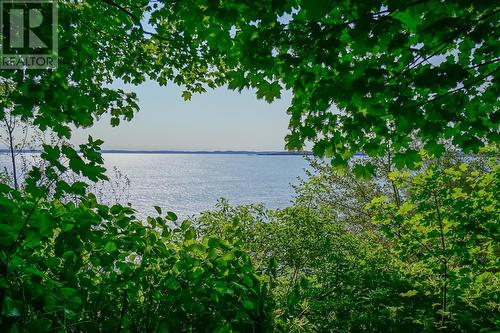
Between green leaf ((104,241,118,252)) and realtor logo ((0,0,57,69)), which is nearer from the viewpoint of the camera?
green leaf ((104,241,118,252))

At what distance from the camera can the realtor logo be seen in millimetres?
2633

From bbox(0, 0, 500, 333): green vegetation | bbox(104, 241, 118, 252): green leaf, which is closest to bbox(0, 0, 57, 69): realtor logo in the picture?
bbox(0, 0, 500, 333): green vegetation

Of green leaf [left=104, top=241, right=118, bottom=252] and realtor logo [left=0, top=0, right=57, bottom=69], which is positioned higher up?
realtor logo [left=0, top=0, right=57, bottom=69]

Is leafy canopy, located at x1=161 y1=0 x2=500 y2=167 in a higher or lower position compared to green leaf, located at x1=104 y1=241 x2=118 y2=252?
higher

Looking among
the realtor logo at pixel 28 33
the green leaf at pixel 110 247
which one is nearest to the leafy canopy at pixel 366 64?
the realtor logo at pixel 28 33

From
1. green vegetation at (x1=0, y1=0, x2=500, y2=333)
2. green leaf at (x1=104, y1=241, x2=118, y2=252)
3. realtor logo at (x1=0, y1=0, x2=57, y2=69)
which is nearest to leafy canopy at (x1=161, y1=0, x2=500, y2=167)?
green vegetation at (x1=0, y1=0, x2=500, y2=333)

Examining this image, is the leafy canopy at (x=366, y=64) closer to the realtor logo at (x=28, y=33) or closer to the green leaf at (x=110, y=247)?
the realtor logo at (x=28, y=33)

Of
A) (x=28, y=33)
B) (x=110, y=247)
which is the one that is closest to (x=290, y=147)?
(x=110, y=247)

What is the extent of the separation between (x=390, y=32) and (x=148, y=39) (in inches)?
209

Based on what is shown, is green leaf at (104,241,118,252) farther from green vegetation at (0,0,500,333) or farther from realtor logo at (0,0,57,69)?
realtor logo at (0,0,57,69)

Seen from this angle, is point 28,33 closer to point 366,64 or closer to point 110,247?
point 110,247

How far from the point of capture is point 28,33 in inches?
104

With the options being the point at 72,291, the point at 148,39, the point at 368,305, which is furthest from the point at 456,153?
the point at 72,291

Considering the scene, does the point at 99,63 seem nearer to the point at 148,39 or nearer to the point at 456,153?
the point at 148,39
